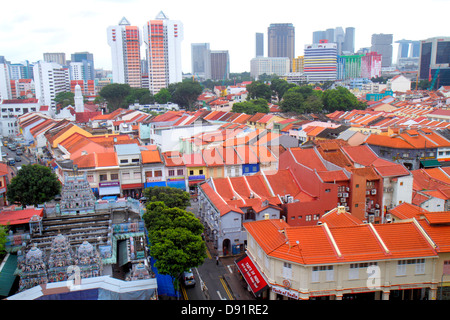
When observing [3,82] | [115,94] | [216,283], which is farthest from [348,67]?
[216,283]

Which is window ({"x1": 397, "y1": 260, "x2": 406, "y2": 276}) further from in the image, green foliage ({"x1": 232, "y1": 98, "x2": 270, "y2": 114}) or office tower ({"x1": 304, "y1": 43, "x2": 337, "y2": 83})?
office tower ({"x1": 304, "y1": 43, "x2": 337, "y2": 83})

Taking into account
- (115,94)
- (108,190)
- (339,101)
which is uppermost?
(115,94)

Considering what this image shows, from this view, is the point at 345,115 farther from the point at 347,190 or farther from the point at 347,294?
the point at 347,294

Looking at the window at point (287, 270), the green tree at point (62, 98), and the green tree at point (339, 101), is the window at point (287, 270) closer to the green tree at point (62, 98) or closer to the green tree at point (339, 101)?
the green tree at point (339, 101)

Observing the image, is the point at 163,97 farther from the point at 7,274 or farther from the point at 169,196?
the point at 7,274
